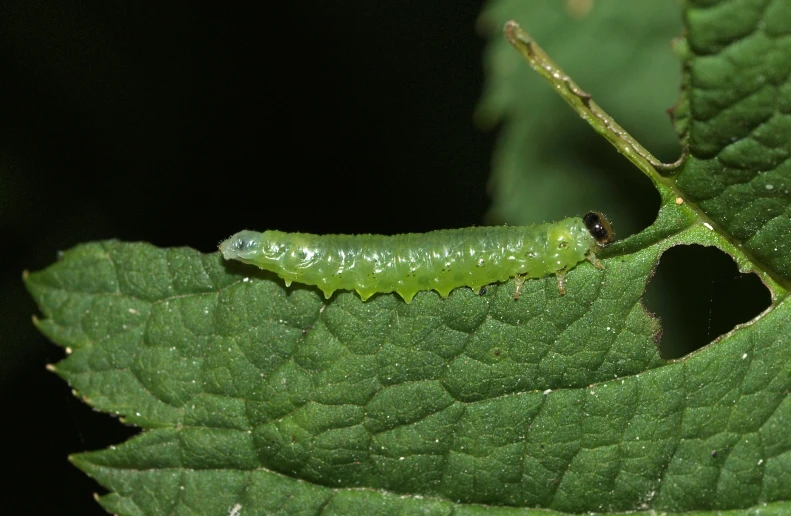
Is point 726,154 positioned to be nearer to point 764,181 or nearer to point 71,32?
point 764,181

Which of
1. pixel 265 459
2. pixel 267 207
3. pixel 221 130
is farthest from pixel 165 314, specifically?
pixel 221 130

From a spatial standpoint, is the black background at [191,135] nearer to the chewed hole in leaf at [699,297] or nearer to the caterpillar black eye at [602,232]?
the chewed hole in leaf at [699,297]

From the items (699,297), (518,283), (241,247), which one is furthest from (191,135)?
(699,297)

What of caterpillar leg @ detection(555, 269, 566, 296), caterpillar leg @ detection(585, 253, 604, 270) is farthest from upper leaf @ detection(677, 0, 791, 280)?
caterpillar leg @ detection(555, 269, 566, 296)

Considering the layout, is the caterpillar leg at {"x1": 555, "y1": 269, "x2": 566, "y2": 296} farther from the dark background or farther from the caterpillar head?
the dark background

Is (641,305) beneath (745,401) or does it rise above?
above

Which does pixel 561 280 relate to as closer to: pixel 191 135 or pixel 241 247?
pixel 241 247
